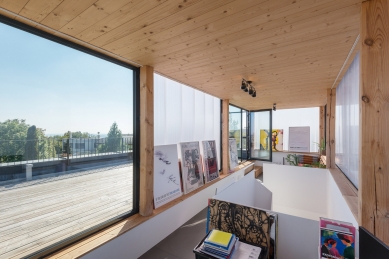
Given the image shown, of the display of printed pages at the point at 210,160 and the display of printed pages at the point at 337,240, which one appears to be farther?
the display of printed pages at the point at 210,160

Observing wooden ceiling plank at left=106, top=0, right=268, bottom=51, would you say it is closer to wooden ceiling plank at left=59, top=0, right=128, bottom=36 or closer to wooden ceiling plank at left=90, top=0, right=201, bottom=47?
wooden ceiling plank at left=90, top=0, right=201, bottom=47

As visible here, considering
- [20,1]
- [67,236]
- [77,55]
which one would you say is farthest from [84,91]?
[67,236]

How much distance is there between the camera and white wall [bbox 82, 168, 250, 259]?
1.99 meters

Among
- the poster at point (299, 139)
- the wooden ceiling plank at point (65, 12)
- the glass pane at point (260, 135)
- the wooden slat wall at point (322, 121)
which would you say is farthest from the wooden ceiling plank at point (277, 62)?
the glass pane at point (260, 135)

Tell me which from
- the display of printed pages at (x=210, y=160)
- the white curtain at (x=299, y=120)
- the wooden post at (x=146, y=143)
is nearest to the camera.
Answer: the wooden post at (x=146, y=143)

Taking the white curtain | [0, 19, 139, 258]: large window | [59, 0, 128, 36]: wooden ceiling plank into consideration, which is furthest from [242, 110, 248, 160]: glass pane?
[59, 0, 128, 36]: wooden ceiling plank

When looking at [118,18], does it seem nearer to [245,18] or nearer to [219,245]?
[245,18]

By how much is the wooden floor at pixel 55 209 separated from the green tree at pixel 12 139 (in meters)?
0.30

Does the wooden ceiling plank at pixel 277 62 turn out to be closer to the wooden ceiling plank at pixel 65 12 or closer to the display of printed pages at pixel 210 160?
the wooden ceiling plank at pixel 65 12

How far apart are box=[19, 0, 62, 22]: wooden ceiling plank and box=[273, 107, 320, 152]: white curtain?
290 inches

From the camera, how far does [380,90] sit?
49.2 inches

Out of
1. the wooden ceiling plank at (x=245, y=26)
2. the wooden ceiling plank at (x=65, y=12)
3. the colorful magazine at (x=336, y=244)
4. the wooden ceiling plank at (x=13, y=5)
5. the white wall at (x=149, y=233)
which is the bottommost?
the white wall at (x=149, y=233)

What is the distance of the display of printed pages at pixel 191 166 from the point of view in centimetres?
337

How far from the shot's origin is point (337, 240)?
1.25 meters
